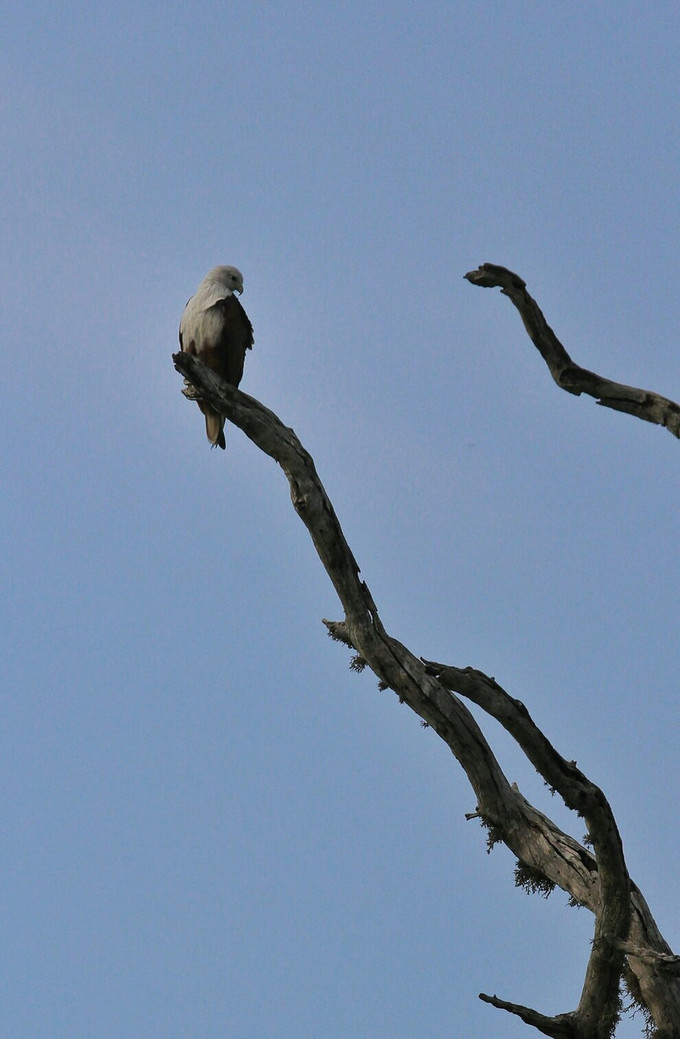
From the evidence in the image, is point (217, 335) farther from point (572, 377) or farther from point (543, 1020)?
point (543, 1020)

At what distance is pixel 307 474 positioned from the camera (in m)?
6.25

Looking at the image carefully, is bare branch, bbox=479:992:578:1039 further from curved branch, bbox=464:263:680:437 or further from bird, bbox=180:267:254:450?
bird, bbox=180:267:254:450

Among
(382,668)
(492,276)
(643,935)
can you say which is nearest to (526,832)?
(643,935)

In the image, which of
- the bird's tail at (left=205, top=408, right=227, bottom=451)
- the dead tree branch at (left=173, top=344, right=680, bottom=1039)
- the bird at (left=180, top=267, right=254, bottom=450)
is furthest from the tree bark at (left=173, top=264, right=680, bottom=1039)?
the bird's tail at (left=205, top=408, right=227, bottom=451)

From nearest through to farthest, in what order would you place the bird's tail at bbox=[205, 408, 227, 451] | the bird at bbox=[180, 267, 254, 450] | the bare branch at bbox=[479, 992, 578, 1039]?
1. the bare branch at bbox=[479, 992, 578, 1039]
2. the bird at bbox=[180, 267, 254, 450]
3. the bird's tail at bbox=[205, 408, 227, 451]

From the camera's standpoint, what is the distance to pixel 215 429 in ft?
30.2

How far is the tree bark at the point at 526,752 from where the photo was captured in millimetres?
5895

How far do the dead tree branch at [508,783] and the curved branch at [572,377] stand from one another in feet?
4.82

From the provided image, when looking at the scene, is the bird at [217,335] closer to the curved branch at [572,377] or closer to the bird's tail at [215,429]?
the bird's tail at [215,429]

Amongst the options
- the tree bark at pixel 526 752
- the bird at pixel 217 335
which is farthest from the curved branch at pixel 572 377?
the bird at pixel 217 335

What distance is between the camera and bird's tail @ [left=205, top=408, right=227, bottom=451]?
914 cm

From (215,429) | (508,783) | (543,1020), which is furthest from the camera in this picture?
(215,429)

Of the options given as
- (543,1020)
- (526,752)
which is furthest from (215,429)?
(543,1020)

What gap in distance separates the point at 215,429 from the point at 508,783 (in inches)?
158
